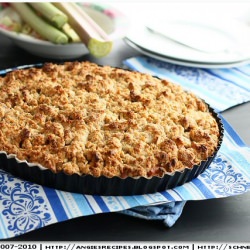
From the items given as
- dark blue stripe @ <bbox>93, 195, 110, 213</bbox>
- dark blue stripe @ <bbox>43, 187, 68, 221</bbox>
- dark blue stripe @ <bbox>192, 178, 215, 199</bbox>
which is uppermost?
dark blue stripe @ <bbox>192, 178, 215, 199</bbox>

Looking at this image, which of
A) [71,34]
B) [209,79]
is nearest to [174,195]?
[209,79]

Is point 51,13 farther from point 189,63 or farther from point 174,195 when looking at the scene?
point 174,195

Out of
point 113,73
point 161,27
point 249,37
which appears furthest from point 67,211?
point 249,37

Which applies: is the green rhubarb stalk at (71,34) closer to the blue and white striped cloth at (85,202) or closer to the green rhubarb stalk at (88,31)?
the green rhubarb stalk at (88,31)

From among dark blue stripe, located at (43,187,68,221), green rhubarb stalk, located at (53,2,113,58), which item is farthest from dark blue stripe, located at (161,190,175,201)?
green rhubarb stalk, located at (53,2,113,58)

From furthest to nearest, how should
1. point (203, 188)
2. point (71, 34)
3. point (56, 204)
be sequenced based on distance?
point (71, 34) → point (203, 188) → point (56, 204)

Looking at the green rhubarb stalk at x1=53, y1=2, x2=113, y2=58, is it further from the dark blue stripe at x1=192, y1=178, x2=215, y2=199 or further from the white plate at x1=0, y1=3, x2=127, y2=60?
the dark blue stripe at x1=192, y1=178, x2=215, y2=199

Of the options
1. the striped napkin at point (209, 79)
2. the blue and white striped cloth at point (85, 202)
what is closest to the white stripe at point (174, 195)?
the blue and white striped cloth at point (85, 202)
